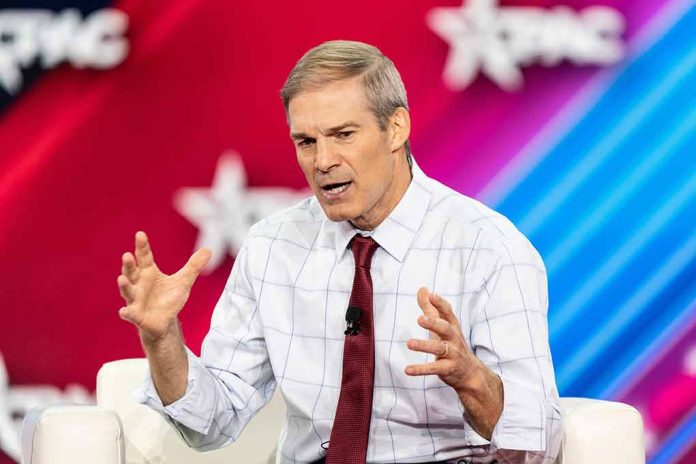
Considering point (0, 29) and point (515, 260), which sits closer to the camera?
point (515, 260)

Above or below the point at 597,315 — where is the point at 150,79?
below

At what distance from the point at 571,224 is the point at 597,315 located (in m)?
0.29

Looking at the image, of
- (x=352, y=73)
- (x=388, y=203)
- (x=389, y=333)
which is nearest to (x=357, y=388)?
(x=389, y=333)

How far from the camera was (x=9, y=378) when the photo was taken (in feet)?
11.0

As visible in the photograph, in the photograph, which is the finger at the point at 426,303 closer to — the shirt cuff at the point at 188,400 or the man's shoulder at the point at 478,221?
the man's shoulder at the point at 478,221

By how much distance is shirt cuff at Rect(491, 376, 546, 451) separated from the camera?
6.41 feet

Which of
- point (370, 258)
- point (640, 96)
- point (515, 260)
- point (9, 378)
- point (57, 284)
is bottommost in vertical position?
point (9, 378)

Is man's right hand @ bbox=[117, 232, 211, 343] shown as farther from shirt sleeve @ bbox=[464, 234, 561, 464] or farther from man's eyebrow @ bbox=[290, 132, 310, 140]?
shirt sleeve @ bbox=[464, 234, 561, 464]

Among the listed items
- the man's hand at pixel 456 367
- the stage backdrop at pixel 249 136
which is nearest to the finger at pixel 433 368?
Result: the man's hand at pixel 456 367

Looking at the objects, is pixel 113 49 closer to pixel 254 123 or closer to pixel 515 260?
pixel 254 123

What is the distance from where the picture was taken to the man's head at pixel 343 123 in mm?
2152

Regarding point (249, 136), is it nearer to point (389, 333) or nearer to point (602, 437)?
point (389, 333)

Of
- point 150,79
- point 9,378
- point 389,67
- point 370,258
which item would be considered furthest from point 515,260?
point 9,378

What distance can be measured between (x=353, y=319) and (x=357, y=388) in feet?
0.43
